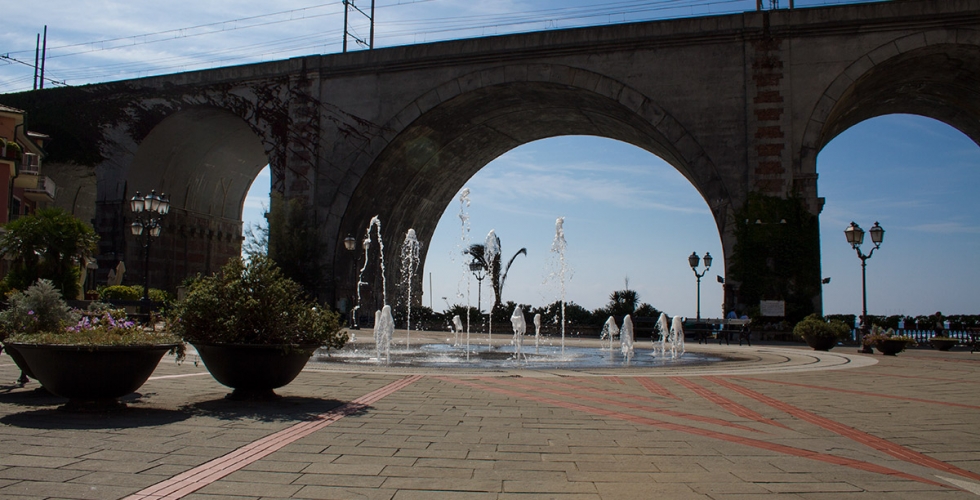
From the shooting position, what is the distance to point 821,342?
675 inches

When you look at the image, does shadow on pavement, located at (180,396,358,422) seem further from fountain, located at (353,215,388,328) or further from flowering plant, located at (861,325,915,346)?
fountain, located at (353,215,388,328)

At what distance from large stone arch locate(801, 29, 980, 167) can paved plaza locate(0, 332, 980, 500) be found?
1823cm

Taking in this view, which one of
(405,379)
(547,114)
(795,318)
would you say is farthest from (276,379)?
(547,114)

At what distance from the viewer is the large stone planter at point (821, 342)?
55.9 ft

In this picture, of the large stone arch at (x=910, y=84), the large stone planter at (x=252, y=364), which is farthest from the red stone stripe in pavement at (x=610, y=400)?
the large stone arch at (x=910, y=84)

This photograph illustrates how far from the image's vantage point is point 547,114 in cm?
3112

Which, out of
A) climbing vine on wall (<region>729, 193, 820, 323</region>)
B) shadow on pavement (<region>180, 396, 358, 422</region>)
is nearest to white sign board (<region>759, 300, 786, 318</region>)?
climbing vine on wall (<region>729, 193, 820, 323</region>)

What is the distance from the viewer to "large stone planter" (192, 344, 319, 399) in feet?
21.4

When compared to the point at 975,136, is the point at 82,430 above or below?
below

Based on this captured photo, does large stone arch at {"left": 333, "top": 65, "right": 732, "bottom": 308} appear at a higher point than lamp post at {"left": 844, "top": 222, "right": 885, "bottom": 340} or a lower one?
higher

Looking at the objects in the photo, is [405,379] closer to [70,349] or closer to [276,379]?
[276,379]

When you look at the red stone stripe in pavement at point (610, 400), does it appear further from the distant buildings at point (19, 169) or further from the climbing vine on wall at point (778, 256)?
the distant buildings at point (19, 169)

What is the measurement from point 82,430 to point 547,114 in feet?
90.0

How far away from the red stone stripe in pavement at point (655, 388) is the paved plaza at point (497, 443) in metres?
0.03
